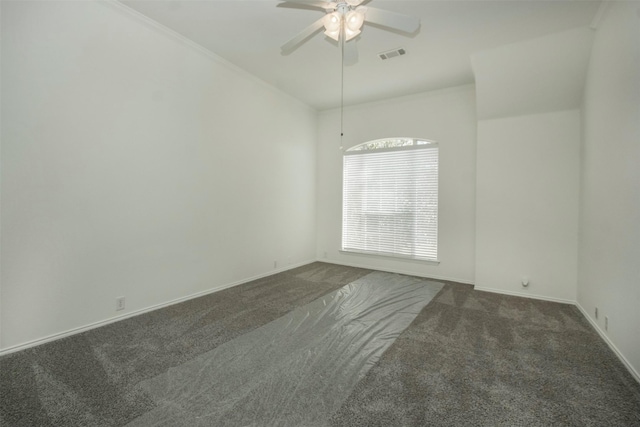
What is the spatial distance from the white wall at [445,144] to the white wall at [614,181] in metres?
1.44

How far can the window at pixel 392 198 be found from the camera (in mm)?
4938

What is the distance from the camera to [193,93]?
3625mm

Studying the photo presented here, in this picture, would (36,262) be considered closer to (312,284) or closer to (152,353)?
(152,353)

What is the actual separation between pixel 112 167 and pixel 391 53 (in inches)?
141

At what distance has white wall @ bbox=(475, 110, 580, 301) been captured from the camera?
12.3 feet

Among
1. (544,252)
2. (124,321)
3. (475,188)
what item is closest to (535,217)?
(544,252)

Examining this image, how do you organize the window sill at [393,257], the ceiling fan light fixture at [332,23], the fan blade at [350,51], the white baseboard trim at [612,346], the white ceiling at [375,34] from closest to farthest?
1. the white baseboard trim at [612,346]
2. the ceiling fan light fixture at [332,23]
3. the fan blade at [350,51]
4. the white ceiling at [375,34]
5. the window sill at [393,257]

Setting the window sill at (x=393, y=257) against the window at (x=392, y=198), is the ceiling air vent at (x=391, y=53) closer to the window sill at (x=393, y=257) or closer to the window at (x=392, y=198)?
the window at (x=392, y=198)

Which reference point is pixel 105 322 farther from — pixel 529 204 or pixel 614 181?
pixel 529 204

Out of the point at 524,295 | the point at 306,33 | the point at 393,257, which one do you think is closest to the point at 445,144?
the point at 393,257

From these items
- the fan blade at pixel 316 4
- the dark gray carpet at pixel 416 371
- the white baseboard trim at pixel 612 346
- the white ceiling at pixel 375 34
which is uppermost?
the white ceiling at pixel 375 34

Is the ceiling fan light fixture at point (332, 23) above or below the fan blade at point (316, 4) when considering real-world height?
below

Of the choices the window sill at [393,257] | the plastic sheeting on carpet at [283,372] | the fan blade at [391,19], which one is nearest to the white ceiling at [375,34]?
the fan blade at [391,19]

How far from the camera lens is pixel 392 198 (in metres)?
5.27
